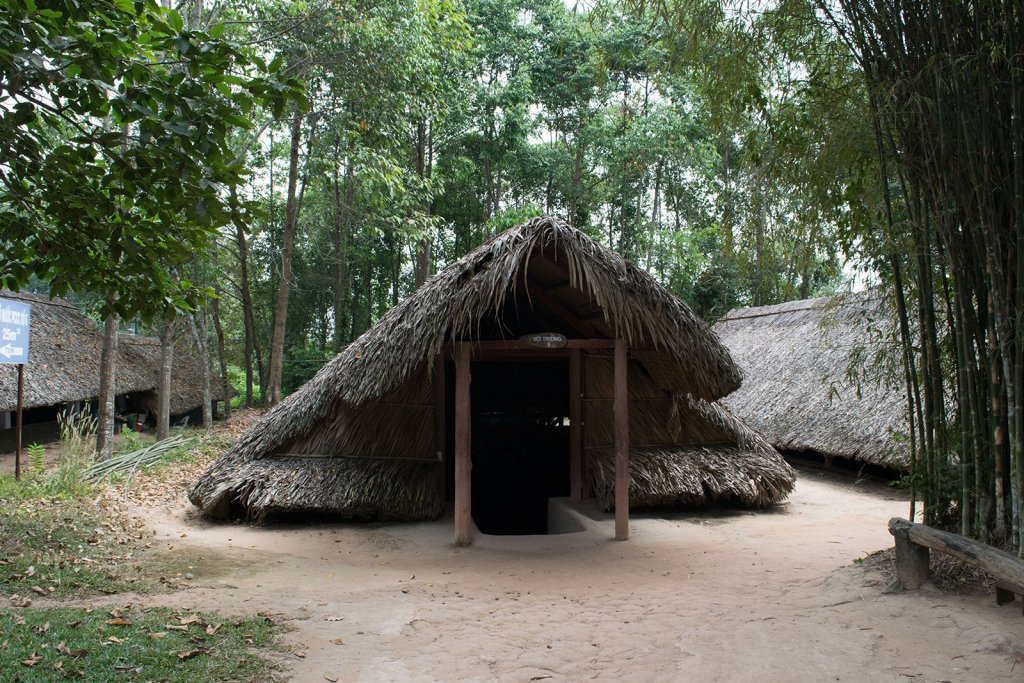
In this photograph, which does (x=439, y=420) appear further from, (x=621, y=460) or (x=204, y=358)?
(x=204, y=358)

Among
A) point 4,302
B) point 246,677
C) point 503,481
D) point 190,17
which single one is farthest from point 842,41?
point 190,17

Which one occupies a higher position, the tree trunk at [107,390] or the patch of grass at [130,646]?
the tree trunk at [107,390]

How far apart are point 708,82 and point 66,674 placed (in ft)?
16.9

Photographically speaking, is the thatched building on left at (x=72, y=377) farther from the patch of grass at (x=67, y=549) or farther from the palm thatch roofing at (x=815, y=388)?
the palm thatch roofing at (x=815, y=388)

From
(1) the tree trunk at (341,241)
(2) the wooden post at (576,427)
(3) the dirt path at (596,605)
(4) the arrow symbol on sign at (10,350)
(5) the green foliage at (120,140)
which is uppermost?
(1) the tree trunk at (341,241)

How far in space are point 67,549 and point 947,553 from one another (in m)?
6.02

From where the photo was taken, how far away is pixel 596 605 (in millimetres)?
4766

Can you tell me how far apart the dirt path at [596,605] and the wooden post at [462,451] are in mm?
200

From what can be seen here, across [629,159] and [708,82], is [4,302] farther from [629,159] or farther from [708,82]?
[629,159]

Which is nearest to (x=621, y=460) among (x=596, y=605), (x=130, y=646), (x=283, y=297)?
(x=596, y=605)

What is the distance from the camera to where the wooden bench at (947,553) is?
3.62 m

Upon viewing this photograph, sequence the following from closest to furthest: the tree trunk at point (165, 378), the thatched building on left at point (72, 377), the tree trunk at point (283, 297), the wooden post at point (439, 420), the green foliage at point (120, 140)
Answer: the green foliage at point (120, 140), the wooden post at point (439, 420), the tree trunk at point (165, 378), the thatched building on left at point (72, 377), the tree trunk at point (283, 297)

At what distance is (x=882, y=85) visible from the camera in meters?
4.11

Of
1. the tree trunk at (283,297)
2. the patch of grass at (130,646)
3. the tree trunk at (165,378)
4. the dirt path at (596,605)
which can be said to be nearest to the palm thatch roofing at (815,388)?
the dirt path at (596,605)
